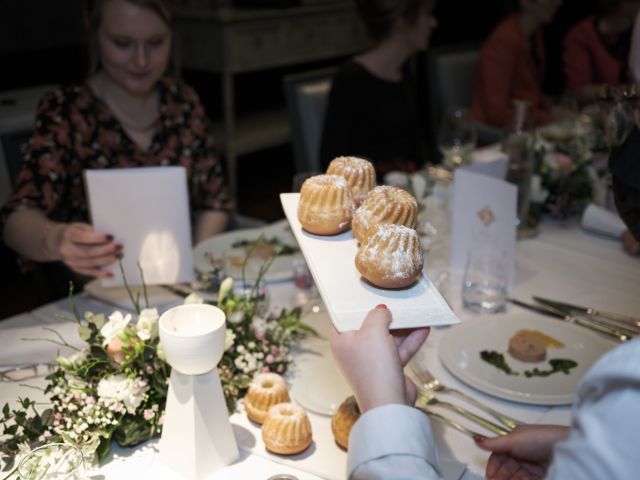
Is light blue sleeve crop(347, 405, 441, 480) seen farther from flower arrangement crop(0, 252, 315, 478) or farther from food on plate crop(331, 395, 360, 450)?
flower arrangement crop(0, 252, 315, 478)

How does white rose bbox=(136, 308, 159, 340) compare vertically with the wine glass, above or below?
above

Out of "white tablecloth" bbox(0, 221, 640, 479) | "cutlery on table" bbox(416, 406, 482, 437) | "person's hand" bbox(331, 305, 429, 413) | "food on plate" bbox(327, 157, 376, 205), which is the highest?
"food on plate" bbox(327, 157, 376, 205)

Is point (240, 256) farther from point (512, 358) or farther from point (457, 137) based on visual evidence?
point (457, 137)

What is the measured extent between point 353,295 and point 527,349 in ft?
1.97

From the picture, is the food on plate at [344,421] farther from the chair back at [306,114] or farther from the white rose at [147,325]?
the chair back at [306,114]

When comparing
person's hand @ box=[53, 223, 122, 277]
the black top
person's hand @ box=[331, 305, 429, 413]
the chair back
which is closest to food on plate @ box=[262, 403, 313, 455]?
person's hand @ box=[331, 305, 429, 413]

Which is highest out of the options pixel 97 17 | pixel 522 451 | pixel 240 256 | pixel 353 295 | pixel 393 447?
pixel 97 17

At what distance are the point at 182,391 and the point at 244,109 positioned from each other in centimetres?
462

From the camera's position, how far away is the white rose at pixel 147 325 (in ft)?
3.66

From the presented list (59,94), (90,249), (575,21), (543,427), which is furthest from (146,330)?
(575,21)

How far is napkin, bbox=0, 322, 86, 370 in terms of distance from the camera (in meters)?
1.32

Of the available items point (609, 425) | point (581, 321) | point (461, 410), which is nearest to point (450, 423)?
point (461, 410)

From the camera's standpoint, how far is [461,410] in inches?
47.0

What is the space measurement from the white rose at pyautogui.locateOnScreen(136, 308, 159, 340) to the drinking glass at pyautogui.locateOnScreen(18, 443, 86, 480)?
0.23 m
